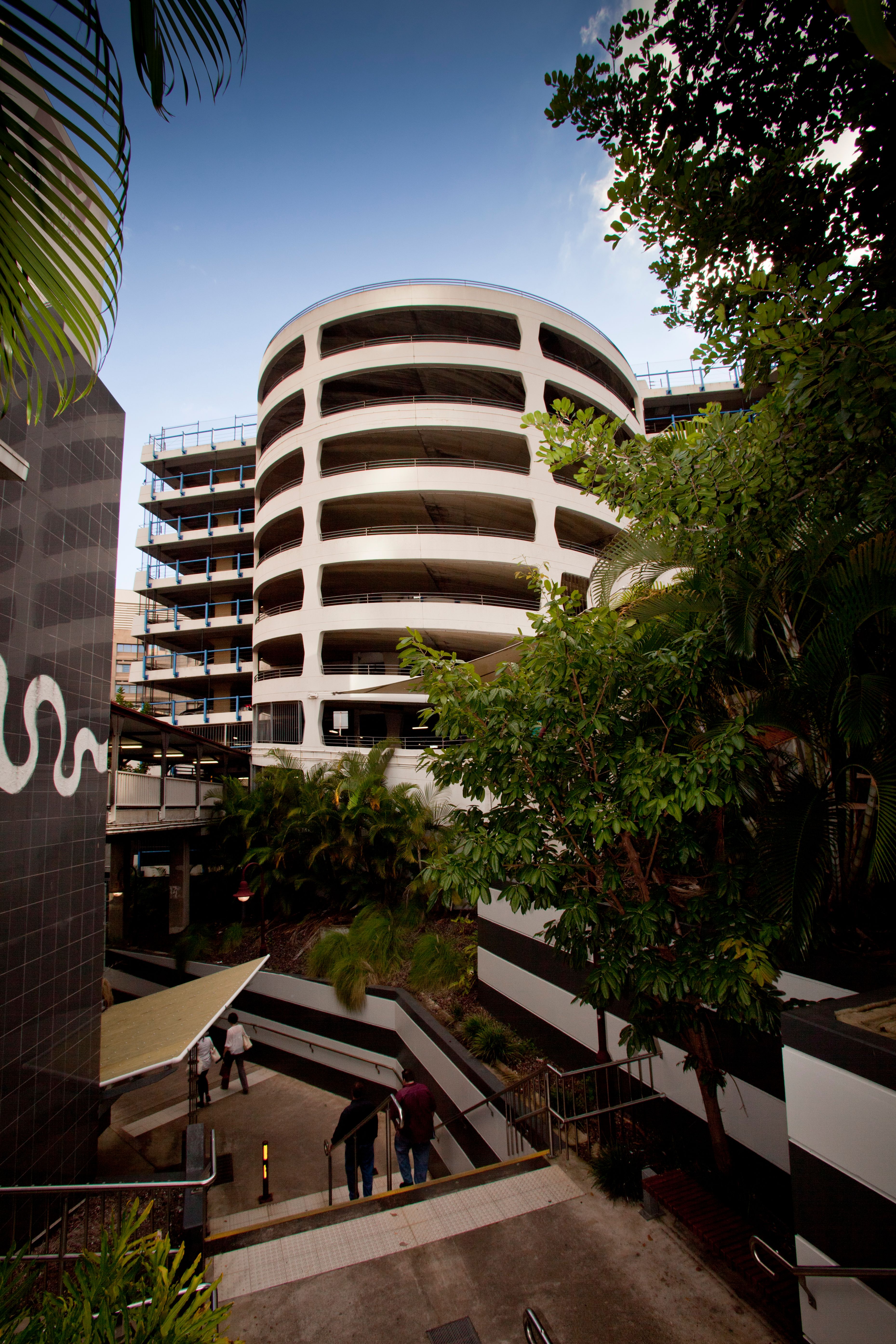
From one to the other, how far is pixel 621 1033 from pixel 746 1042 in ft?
7.23

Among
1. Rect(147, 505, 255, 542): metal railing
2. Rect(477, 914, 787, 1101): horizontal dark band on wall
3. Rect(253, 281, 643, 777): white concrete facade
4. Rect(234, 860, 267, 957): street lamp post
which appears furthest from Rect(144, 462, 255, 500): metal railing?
Rect(477, 914, 787, 1101): horizontal dark band on wall

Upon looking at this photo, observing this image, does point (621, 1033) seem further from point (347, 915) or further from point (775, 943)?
point (347, 915)

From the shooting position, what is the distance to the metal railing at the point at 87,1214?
5.24 m

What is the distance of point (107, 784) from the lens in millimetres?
9258

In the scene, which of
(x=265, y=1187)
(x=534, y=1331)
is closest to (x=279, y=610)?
(x=265, y=1187)

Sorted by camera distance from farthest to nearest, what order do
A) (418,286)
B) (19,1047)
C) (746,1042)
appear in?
(418,286)
(19,1047)
(746,1042)

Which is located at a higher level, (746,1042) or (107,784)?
(107,784)

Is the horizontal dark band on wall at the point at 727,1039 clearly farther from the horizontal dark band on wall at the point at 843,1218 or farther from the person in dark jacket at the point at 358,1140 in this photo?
the person in dark jacket at the point at 358,1140

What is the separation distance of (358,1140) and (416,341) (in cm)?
2589

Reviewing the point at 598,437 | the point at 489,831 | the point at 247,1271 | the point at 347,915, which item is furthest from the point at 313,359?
the point at 247,1271

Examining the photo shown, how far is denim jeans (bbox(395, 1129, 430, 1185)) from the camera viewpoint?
26.0 ft

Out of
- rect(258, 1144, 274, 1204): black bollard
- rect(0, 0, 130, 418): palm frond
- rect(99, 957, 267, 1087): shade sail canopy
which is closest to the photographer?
rect(0, 0, 130, 418): palm frond

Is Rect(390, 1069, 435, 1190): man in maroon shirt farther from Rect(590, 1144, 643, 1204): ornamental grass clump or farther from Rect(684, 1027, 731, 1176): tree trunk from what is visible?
Rect(684, 1027, 731, 1176): tree trunk

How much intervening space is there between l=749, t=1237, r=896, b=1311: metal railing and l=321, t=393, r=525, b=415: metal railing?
82.8 feet
